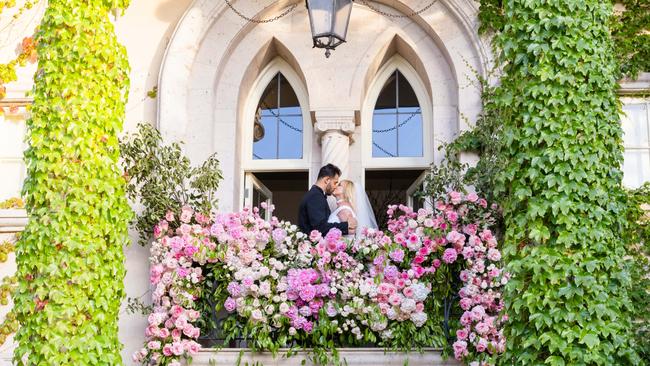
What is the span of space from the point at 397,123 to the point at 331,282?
7.73 feet

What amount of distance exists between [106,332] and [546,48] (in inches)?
142

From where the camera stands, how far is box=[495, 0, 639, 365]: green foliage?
5277 millimetres

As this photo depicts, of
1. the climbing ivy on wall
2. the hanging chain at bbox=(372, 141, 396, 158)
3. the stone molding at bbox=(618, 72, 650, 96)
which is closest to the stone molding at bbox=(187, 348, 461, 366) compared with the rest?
the climbing ivy on wall

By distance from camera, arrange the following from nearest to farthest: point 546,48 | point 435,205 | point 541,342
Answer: point 541,342 < point 546,48 < point 435,205

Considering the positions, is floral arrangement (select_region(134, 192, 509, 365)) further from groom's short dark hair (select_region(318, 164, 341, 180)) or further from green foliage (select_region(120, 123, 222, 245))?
groom's short dark hair (select_region(318, 164, 341, 180))

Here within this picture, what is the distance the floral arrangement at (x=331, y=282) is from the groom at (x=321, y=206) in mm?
365

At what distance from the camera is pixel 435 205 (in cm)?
779

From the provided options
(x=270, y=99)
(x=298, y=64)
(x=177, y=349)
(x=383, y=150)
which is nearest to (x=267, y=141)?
(x=270, y=99)

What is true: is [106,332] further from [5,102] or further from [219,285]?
[5,102]

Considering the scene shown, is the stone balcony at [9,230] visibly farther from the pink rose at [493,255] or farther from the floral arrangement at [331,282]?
the pink rose at [493,255]

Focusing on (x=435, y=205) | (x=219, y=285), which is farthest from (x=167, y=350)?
(x=435, y=205)

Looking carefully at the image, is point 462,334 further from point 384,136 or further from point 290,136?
point 290,136

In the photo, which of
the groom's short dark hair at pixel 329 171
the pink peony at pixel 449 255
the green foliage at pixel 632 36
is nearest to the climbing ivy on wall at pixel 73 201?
the groom's short dark hair at pixel 329 171

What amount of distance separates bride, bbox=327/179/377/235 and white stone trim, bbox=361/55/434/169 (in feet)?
1.76
